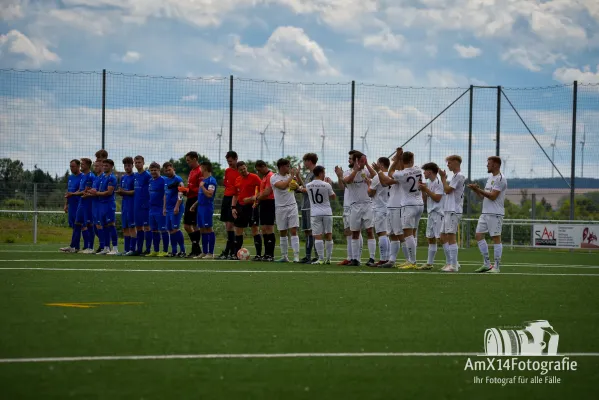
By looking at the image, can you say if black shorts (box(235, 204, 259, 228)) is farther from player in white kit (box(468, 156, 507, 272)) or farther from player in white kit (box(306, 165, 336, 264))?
player in white kit (box(468, 156, 507, 272))

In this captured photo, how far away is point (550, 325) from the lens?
738cm

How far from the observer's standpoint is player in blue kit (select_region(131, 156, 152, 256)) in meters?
19.1

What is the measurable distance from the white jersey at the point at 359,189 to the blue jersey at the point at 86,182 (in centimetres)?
601

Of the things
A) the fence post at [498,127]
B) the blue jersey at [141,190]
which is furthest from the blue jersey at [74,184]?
the fence post at [498,127]

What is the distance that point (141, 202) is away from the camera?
19.1 metres

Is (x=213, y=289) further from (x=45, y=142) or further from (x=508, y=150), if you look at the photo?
(x=508, y=150)

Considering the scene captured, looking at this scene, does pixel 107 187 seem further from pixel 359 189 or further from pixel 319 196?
pixel 359 189

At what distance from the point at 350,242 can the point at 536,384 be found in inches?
486

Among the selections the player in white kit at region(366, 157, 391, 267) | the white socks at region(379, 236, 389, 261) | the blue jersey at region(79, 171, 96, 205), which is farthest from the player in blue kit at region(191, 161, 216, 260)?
the white socks at region(379, 236, 389, 261)

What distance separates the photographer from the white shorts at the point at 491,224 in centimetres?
1530

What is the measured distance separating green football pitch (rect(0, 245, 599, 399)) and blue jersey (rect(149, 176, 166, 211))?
276 inches

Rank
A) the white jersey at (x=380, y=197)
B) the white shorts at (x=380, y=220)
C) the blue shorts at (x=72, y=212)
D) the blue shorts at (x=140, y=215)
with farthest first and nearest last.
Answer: the blue shorts at (x=72, y=212) → the blue shorts at (x=140, y=215) → the white jersey at (x=380, y=197) → the white shorts at (x=380, y=220)

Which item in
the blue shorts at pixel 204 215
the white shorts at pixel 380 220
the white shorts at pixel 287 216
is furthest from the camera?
the blue shorts at pixel 204 215

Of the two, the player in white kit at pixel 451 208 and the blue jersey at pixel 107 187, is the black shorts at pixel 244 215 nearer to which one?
the blue jersey at pixel 107 187
